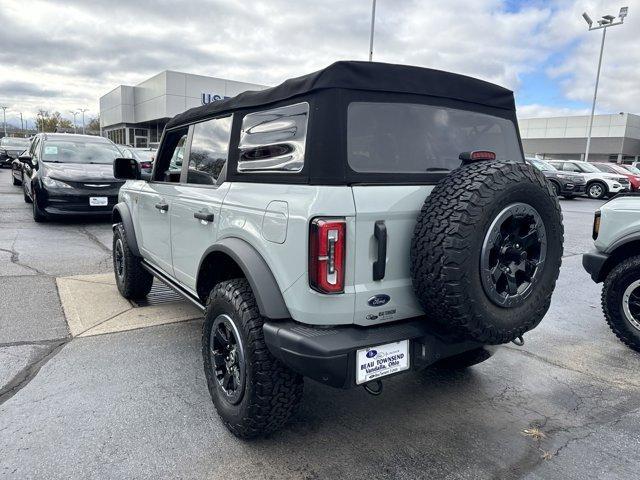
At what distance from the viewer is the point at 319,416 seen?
2820 mm

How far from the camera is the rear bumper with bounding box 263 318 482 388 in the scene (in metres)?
2.07

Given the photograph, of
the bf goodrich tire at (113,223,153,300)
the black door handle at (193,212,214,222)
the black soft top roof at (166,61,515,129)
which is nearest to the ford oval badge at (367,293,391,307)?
the black soft top roof at (166,61,515,129)

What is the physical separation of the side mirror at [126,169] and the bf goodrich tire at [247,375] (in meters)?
2.07

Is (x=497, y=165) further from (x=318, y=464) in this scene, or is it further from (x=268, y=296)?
(x=318, y=464)

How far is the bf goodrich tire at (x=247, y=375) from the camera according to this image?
232 cm

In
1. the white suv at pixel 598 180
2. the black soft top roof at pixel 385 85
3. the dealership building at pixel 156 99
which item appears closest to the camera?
the black soft top roof at pixel 385 85

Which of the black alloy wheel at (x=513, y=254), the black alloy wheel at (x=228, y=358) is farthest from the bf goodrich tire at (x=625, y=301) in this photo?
the black alloy wheel at (x=228, y=358)

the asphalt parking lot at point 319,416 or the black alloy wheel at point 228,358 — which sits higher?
the black alloy wheel at point 228,358

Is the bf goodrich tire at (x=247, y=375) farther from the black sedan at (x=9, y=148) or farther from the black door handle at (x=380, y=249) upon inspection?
the black sedan at (x=9, y=148)

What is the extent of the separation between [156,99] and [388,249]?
3946 cm

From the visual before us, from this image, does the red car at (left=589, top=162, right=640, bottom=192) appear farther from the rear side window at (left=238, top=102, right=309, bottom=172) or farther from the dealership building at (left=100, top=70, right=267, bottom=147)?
the rear side window at (left=238, top=102, right=309, bottom=172)

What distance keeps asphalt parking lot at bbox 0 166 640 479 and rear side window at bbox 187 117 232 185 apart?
1379 mm

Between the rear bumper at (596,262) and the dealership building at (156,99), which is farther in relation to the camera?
the dealership building at (156,99)

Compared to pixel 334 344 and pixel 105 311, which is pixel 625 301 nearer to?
pixel 334 344
